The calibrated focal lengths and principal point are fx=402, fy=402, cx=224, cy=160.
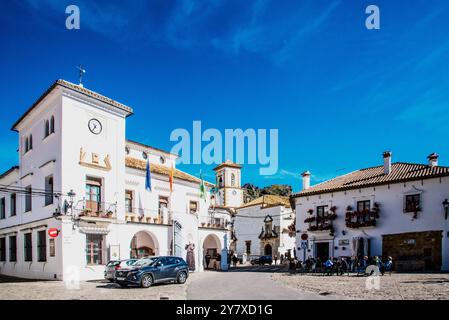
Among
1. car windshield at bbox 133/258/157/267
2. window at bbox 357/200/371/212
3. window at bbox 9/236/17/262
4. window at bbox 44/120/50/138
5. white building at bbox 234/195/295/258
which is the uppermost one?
window at bbox 44/120/50/138

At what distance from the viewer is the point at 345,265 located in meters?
26.8

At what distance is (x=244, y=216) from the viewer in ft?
199

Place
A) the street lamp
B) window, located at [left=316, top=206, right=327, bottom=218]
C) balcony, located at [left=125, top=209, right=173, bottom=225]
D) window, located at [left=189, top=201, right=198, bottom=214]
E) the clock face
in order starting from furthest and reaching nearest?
window, located at [left=316, top=206, right=327, bottom=218] → window, located at [left=189, top=201, right=198, bottom=214] → balcony, located at [left=125, top=209, right=173, bottom=225] → the street lamp → the clock face

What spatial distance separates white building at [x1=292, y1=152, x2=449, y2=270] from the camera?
2706cm

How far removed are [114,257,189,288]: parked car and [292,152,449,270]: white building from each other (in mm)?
9716

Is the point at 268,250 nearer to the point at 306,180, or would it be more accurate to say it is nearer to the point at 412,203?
the point at 306,180

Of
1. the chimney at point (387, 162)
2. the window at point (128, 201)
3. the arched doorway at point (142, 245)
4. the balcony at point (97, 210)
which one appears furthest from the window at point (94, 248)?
the chimney at point (387, 162)

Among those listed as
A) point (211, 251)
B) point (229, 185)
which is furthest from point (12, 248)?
point (229, 185)

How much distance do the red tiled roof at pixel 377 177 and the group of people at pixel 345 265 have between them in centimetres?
566

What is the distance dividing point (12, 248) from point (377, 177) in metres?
27.7

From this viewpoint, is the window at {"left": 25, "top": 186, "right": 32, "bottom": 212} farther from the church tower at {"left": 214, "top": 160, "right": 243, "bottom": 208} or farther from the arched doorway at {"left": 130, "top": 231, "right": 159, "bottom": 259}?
the church tower at {"left": 214, "top": 160, "right": 243, "bottom": 208}

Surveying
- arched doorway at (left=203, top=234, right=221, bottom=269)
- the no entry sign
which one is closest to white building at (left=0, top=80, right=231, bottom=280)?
the no entry sign

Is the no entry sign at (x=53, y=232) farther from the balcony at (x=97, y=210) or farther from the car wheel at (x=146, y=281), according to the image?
the car wheel at (x=146, y=281)
